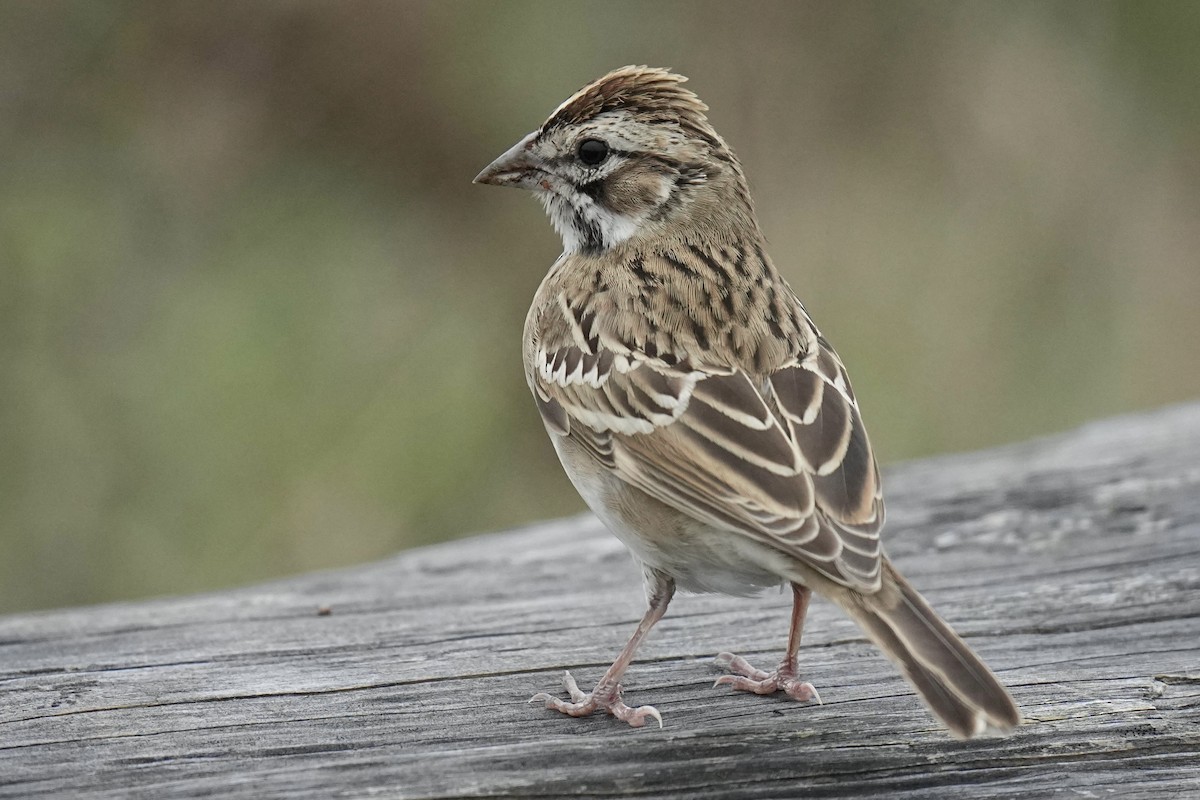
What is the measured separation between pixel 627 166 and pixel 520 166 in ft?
1.30

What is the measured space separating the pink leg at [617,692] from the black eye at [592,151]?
5.17ft

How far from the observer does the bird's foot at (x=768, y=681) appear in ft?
12.9

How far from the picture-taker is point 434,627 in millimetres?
4590

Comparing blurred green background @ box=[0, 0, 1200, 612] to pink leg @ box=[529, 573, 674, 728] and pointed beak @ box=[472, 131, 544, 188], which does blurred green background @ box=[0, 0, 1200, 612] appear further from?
pink leg @ box=[529, 573, 674, 728]

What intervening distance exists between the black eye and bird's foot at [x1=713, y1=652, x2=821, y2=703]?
1.84 metres

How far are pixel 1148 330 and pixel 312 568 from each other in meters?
5.99

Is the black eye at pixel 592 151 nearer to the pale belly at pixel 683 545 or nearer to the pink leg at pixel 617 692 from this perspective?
the pale belly at pixel 683 545

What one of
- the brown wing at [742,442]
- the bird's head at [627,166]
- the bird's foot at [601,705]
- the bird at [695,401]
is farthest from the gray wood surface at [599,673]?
the bird's head at [627,166]

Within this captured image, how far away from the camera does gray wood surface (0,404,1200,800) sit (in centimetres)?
332

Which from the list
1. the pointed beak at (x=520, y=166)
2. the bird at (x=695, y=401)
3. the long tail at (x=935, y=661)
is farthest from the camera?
the pointed beak at (x=520, y=166)

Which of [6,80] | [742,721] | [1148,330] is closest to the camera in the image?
[742,721]

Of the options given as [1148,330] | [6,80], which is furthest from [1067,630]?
[6,80]

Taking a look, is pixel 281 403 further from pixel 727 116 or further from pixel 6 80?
pixel 727 116

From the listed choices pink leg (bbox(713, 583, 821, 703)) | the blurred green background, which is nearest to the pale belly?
pink leg (bbox(713, 583, 821, 703))
